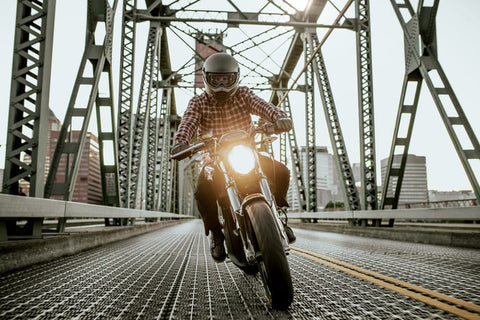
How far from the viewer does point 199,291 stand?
237cm

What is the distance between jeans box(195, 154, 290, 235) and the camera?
8.73 feet

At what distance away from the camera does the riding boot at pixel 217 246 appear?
2959mm

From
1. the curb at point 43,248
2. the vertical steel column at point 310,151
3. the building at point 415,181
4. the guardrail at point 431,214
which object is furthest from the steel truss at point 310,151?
the building at point 415,181

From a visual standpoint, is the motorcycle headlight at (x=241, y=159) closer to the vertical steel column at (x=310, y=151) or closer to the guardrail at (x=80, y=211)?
the guardrail at (x=80, y=211)

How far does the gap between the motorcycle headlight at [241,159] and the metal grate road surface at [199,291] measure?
2.92 feet

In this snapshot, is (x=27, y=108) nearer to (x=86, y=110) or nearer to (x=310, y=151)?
(x=86, y=110)

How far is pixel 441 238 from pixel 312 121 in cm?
906

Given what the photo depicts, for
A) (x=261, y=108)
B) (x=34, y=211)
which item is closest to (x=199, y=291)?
(x=261, y=108)

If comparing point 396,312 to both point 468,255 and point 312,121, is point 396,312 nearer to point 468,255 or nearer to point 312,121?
point 468,255

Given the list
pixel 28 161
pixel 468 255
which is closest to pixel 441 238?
pixel 468 255

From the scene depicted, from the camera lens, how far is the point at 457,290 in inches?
90.0

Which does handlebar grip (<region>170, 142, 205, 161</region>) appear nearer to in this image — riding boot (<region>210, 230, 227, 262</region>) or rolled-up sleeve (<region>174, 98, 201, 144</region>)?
rolled-up sleeve (<region>174, 98, 201, 144</region>)

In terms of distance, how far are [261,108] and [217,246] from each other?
4.54 ft

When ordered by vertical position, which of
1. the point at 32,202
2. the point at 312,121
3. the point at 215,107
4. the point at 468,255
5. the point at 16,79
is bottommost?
the point at 468,255
